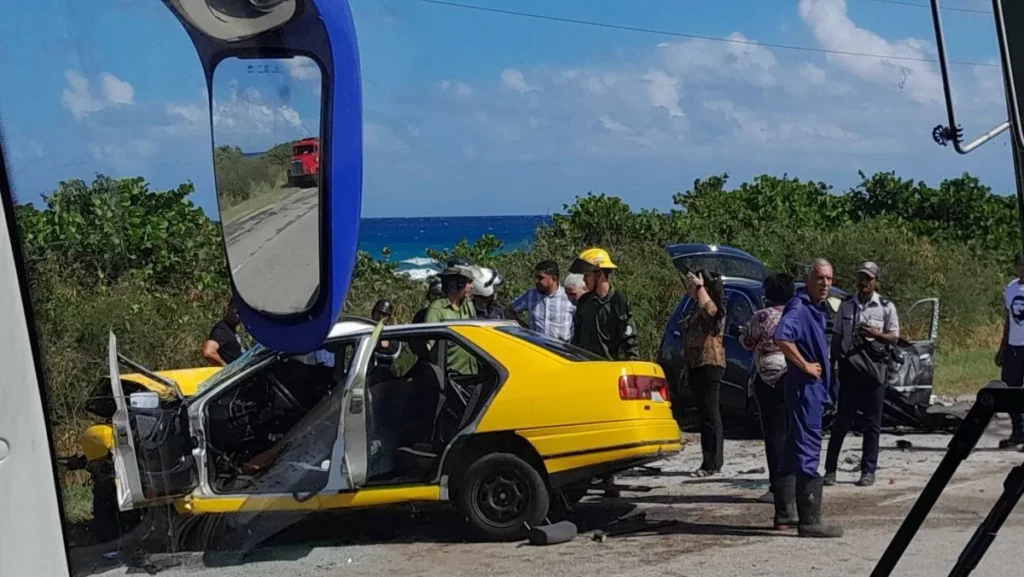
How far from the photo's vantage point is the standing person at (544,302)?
8.15 feet

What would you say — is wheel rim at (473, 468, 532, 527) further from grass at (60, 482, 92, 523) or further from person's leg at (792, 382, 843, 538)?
grass at (60, 482, 92, 523)

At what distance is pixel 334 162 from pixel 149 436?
631mm

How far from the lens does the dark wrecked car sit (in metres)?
2.39

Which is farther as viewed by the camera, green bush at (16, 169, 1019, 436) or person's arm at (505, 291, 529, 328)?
person's arm at (505, 291, 529, 328)

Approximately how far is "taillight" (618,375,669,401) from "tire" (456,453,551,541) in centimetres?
37

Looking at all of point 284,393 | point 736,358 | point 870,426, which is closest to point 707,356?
point 870,426

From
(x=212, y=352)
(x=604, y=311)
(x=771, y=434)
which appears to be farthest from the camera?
(x=771, y=434)

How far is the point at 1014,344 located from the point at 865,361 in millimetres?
522

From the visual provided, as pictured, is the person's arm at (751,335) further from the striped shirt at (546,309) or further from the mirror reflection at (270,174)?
the mirror reflection at (270,174)

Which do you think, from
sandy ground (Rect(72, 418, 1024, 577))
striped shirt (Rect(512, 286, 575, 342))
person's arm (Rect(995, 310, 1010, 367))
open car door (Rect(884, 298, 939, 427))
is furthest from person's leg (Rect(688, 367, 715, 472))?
person's arm (Rect(995, 310, 1010, 367))

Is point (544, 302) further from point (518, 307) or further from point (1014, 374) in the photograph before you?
point (1014, 374)

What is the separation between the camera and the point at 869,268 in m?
2.40

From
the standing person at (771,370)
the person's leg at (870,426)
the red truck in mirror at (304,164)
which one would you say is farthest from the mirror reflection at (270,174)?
the person's leg at (870,426)

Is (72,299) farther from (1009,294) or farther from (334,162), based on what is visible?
(1009,294)
